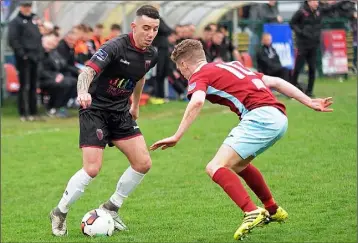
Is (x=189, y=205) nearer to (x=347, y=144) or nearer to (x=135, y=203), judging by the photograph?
(x=135, y=203)

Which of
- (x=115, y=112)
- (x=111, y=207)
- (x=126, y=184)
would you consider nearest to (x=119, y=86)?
(x=115, y=112)

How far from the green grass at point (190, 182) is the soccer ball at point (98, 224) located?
13 cm

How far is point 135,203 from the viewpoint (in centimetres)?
1080

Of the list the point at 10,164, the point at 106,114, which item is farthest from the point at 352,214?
the point at 10,164

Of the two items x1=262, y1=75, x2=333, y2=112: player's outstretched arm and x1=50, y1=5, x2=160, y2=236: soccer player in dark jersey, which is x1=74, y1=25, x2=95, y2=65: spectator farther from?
x1=262, y1=75, x2=333, y2=112: player's outstretched arm

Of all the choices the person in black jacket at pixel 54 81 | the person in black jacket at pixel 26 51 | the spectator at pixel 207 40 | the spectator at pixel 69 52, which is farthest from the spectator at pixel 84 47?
the spectator at pixel 207 40

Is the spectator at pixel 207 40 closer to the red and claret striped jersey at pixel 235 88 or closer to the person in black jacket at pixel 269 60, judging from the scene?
the person in black jacket at pixel 269 60

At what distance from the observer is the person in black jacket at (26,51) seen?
729 inches

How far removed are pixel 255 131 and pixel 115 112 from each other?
1.62m

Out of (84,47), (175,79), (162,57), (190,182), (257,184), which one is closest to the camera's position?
(257,184)

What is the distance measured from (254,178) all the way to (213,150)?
597 centimetres

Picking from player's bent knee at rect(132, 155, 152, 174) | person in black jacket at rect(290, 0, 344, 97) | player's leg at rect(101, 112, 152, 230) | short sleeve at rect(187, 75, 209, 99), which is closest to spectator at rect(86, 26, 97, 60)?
person in black jacket at rect(290, 0, 344, 97)

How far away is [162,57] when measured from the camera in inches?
850

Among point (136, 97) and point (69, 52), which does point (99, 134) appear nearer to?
point (136, 97)
